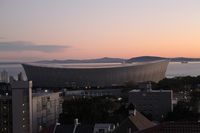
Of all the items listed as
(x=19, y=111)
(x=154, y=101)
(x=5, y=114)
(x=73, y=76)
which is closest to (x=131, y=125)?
(x=19, y=111)

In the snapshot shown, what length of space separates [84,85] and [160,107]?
3118cm

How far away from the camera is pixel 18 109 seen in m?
32.5

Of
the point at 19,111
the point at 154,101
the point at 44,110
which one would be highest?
the point at 19,111

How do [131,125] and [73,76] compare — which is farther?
[73,76]

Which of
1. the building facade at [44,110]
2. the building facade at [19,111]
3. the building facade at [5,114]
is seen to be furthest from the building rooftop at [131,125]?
the building facade at [5,114]

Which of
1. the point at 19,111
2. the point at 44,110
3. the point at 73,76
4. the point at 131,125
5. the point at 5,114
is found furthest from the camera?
the point at 73,76

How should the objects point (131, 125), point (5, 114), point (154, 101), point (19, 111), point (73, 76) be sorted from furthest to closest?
point (73, 76) < point (154, 101) < point (5, 114) < point (19, 111) < point (131, 125)

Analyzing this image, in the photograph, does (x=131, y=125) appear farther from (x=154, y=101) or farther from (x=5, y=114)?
(x=154, y=101)

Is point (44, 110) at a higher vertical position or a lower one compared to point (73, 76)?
lower

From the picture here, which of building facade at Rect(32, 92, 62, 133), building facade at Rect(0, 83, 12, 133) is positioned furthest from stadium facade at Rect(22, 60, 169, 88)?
building facade at Rect(0, 83, 12, 133)

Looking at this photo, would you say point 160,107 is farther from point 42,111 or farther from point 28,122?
point 28,122

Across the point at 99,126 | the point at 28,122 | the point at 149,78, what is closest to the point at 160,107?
the point at 28,122

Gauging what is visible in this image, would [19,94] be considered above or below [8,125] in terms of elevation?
above

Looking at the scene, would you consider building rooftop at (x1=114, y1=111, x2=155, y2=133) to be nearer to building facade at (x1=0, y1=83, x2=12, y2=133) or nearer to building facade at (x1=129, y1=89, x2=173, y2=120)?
building facade at (x1=0, y1=83, x2=12, y2=133)
